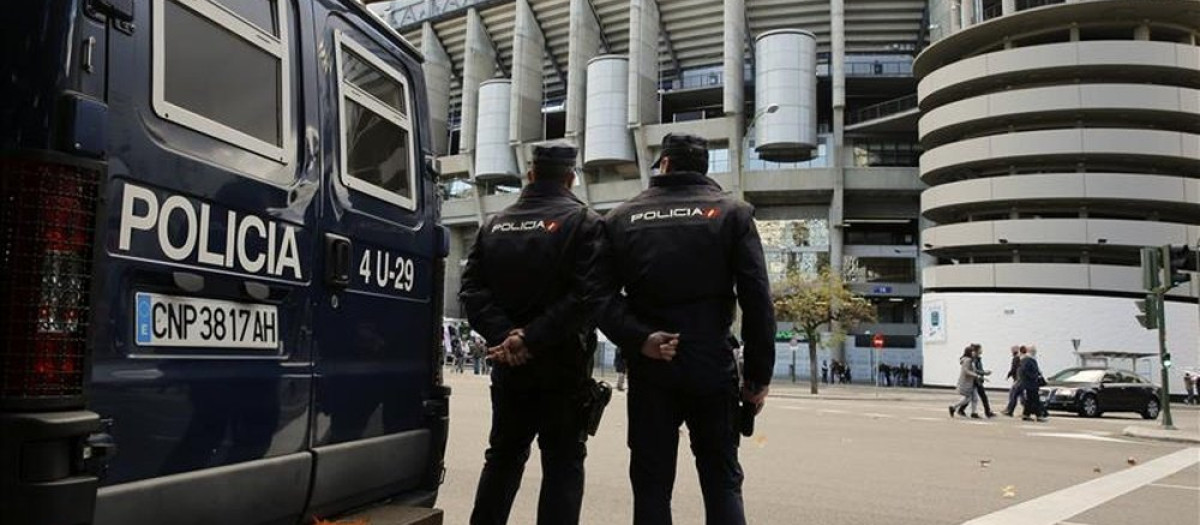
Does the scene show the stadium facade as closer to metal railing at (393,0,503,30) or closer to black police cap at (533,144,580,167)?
metal railing at (393,0,503,30)

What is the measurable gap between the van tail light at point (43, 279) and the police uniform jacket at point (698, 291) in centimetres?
Result: 208

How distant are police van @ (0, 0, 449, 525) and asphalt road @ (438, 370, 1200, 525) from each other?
111 inches

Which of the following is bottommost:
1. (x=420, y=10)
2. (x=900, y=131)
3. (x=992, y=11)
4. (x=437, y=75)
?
(x=900, y=131)

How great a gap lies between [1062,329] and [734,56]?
77.0 ft

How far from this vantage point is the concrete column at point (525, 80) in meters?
60.1

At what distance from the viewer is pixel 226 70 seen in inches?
105

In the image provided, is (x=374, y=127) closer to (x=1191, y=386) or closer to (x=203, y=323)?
(x=203, y=323)

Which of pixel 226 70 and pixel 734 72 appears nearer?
pixel 226 70

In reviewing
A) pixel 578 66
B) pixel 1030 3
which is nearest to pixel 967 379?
pixel 1030 3

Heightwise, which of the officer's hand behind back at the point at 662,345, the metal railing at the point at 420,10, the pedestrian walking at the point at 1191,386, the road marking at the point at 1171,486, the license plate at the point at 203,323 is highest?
the metal railing at the point at 420,10

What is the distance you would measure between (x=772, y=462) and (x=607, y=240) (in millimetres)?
6084

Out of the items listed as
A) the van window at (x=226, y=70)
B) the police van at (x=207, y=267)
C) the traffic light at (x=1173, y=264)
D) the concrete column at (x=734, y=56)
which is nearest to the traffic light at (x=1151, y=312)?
the traffic light at (x=1173, y=264)

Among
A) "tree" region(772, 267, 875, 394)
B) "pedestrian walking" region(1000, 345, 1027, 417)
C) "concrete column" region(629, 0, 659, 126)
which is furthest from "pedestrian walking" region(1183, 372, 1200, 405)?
"concrete column" region(629, 0, 659, 126)

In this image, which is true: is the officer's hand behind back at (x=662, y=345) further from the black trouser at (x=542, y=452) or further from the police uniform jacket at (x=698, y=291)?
the black trouser at (x=542, y=452)
